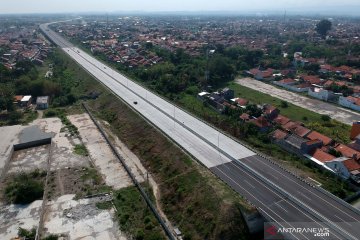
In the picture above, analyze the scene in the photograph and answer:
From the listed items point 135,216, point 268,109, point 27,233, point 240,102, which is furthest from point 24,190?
point 240,102

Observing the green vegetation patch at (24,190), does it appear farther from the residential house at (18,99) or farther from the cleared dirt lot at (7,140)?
the residential house at (18,99)

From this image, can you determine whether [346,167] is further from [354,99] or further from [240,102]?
[354,99]

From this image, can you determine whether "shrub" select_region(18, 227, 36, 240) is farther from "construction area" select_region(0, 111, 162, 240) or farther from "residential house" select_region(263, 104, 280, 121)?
"residential house" select_region(263, 104, 280, 121)

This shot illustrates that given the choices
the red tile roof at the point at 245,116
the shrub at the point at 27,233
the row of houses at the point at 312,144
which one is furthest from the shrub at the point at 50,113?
the red tile roof at the point at 245,116

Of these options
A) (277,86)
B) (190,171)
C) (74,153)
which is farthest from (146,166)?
(277,86)

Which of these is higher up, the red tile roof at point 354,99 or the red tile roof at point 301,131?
the red tile roof at point 301,131

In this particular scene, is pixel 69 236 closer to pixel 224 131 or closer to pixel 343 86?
pixel 224 131
